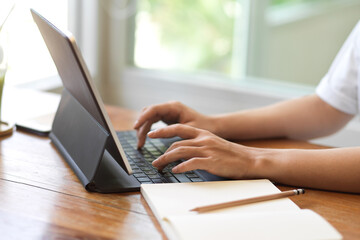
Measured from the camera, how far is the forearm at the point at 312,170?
943 mm

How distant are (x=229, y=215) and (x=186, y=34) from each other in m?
1.74

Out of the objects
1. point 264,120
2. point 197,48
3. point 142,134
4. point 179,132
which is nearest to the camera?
point 179,132

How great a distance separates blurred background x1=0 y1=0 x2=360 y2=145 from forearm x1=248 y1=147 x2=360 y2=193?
115 cm

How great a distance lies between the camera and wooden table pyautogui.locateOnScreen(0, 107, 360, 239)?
748 mm

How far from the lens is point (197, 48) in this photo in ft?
7.89

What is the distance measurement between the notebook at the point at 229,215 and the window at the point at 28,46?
1175mm

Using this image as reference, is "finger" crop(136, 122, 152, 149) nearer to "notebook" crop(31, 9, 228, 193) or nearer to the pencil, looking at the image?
"notebook" crop(31, 9, 228, 193)

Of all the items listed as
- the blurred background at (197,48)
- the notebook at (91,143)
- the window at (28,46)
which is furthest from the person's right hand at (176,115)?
the blurred background at (197,48)

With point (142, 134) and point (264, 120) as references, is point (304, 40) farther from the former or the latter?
point (142, 134)

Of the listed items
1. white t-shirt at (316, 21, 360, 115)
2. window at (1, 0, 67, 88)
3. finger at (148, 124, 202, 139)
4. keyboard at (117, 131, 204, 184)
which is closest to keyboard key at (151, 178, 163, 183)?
keyboard at (117, 131, 204, 184)

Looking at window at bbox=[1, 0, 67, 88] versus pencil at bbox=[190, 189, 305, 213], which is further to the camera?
window at bbox=[1, 0, 67, 88]

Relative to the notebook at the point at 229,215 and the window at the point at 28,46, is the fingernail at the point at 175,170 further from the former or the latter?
the window at the point at 28,46

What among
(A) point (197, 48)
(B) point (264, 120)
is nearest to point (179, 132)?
(B) point (264, 120)

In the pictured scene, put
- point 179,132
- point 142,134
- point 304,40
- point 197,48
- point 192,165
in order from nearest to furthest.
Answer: point 192,165 → point 179,132 → point 142,134 → point 304,40 → point 197,48
